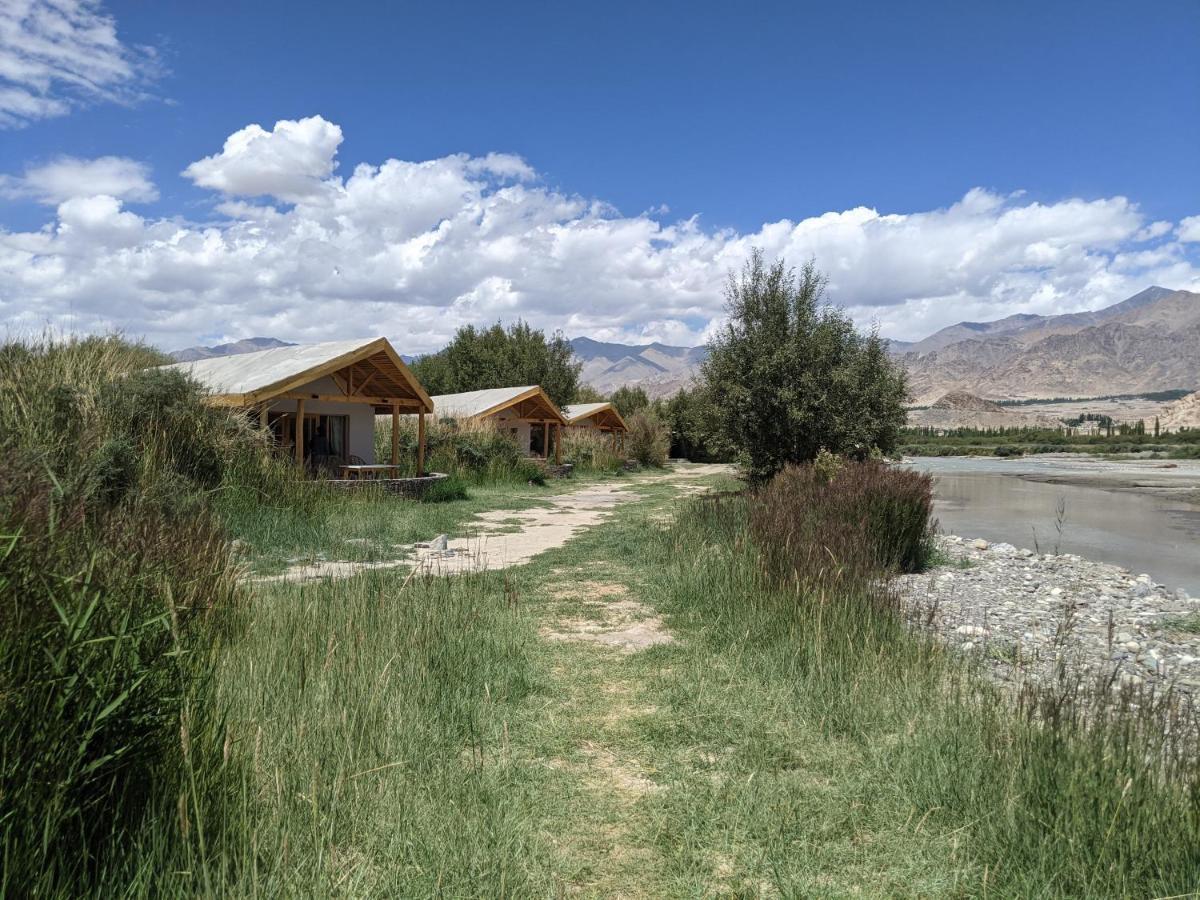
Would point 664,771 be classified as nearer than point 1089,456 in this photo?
Yes

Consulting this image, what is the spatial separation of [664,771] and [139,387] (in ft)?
29.6

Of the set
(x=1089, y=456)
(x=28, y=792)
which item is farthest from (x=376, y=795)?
(x=1089, y=456)

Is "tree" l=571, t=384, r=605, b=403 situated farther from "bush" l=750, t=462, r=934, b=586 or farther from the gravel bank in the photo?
the gravel bank

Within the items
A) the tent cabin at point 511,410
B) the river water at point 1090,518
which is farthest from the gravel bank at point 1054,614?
the tent cabin at point 511,410

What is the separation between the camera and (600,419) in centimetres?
3894

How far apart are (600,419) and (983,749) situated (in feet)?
118

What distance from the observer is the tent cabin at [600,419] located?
36.8 meters

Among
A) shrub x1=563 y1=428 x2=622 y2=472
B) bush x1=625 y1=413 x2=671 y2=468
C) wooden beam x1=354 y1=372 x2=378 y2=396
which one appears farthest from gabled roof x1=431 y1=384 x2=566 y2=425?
bush x1=625 y1=413 x2=671 y2=468

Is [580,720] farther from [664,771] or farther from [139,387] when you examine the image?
[139,387]

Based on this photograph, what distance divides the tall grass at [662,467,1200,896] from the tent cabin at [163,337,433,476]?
1225 centimetres

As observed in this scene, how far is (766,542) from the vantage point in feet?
22.9

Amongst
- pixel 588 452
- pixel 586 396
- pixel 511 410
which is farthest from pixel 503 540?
pixel 586 396

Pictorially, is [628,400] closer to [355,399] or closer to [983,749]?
[355,399]

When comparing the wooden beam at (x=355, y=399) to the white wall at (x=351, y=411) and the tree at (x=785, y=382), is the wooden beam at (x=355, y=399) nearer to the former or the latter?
the white wall at (x=351, y=411)
